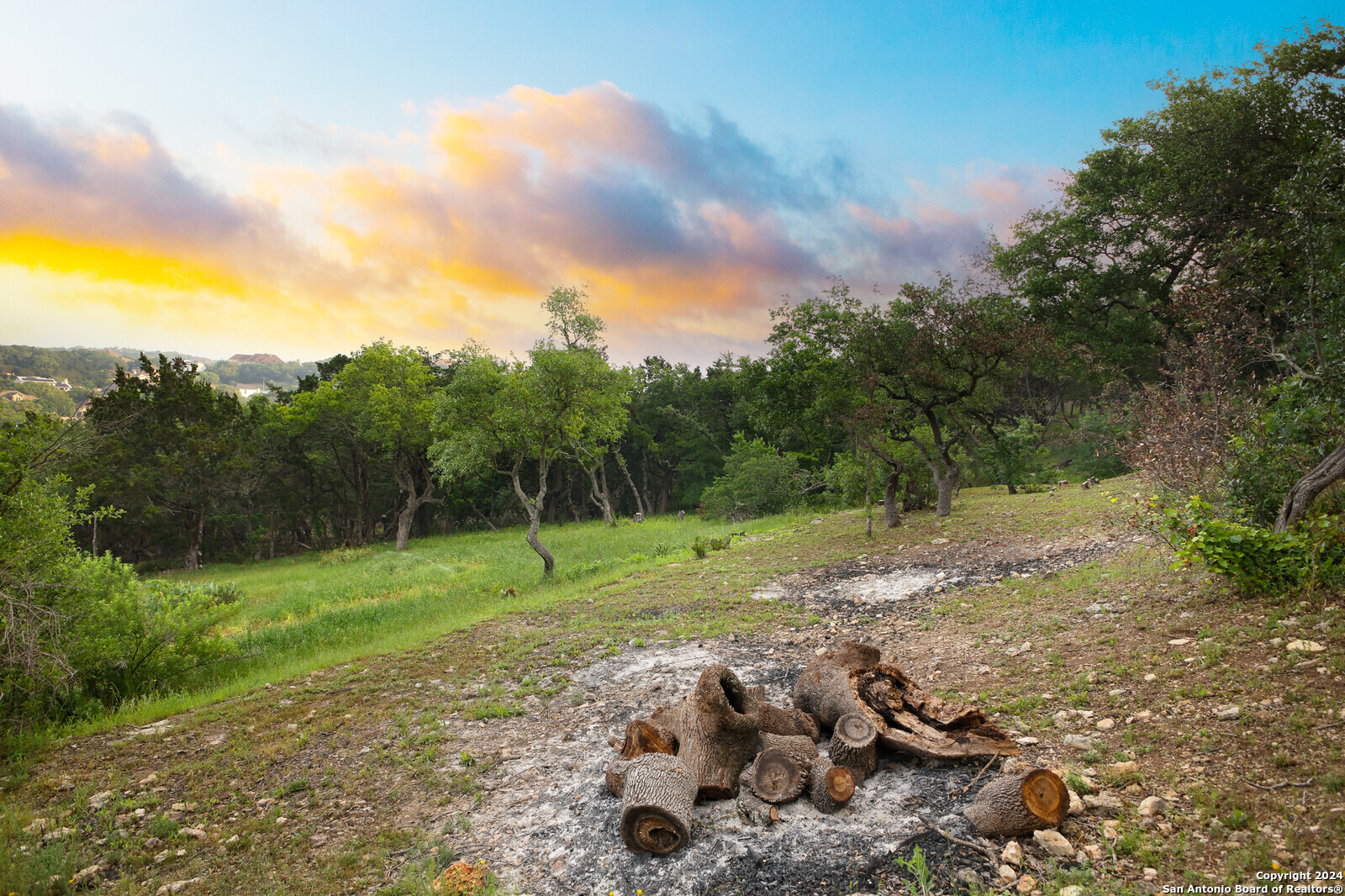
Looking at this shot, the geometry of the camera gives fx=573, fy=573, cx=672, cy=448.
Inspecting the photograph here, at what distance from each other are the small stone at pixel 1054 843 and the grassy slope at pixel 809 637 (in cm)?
19

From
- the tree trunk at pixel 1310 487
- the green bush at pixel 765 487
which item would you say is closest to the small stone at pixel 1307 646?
the tree trunk at pixel 1310 487

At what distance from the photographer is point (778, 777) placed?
436cm

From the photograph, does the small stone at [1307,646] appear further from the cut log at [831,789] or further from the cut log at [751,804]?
the cut log at [751,804]

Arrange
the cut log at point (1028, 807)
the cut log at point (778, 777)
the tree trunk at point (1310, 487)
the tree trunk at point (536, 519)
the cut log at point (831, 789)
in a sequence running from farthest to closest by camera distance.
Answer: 1. the tree trunk at point (536, 519)
2. the tree trunk at point (1310, 487)
3. the cut log at point (778, 777)
4. the cut log at point (831, 789)
5. the cut log at point (1028, 807)

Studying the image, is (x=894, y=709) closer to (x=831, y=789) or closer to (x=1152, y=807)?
(x=831, y=789)

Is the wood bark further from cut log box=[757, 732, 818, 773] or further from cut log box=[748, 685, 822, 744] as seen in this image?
cut log box=[757, 732, 818, 773]

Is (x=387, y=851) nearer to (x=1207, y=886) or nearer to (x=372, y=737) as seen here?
(x=372, y=737)

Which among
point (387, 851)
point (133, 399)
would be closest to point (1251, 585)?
point (387, 851)

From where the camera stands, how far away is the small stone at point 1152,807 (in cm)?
338

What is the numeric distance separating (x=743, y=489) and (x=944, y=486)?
12.5 meters

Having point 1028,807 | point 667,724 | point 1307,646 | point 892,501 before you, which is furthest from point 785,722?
point 892,501

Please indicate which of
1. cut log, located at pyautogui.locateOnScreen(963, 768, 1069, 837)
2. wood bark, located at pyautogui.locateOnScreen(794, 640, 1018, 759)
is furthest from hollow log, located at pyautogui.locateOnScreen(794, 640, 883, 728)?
cut log, located at pyautogui.locateOnScreen(963, 768, 1069, 837)

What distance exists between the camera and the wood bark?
4371 millimetres

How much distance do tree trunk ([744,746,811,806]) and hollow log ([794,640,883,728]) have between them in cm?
70
